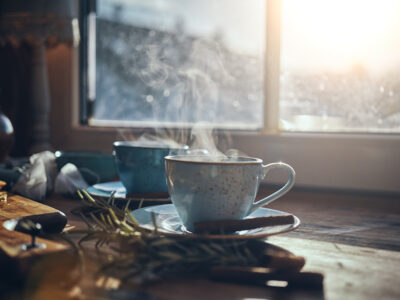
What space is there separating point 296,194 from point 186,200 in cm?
63

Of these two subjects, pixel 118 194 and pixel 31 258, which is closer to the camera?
pixel 31 258

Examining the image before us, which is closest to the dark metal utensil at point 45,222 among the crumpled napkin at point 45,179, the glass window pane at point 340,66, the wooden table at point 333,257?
the wooden table at point 333,257

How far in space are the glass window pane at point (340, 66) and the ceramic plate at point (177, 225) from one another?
0.74m

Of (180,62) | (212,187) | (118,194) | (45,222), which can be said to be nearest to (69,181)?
(118,194)

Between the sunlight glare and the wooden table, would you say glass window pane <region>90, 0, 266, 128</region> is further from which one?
the wooden table

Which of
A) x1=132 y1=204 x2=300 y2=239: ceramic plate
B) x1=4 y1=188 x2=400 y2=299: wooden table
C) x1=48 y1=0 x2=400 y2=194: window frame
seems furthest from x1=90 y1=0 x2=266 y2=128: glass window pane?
x1=132 y1=204 x2=300 y2=239: ceramic plate

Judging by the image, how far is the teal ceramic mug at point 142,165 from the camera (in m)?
0.82

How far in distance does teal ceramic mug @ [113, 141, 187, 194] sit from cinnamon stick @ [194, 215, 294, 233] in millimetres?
279

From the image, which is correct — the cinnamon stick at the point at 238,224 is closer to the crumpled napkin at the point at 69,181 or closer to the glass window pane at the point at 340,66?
the crumpled napkin at the point at 69,181

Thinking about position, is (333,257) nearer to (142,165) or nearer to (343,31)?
(142,165)

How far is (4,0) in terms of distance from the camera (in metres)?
1.50

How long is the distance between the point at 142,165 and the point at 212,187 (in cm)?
29

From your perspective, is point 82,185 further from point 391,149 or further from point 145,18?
point 145,18

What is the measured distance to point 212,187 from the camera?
0.56m
